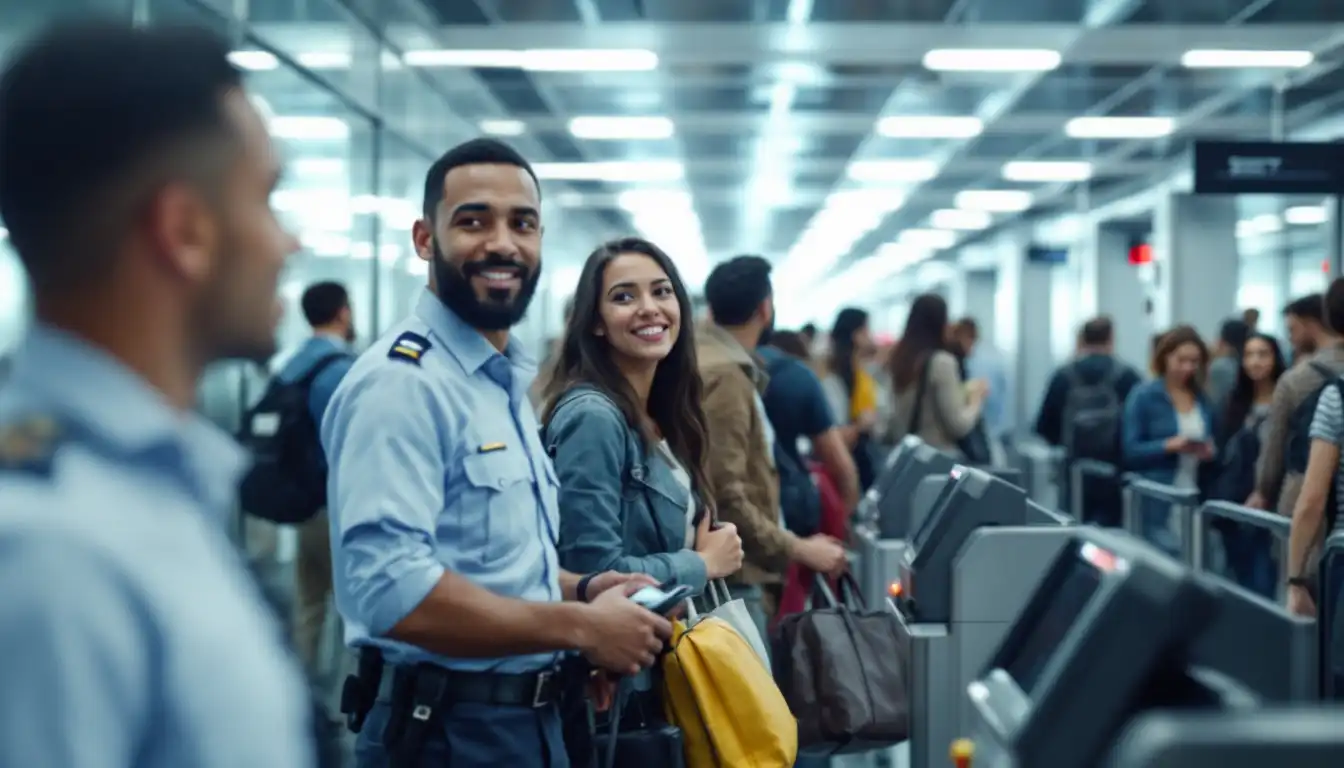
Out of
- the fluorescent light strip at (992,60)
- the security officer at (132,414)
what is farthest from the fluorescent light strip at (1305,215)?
the security officer at (132,414)

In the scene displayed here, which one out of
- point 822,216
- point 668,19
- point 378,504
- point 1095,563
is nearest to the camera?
point 1095,563

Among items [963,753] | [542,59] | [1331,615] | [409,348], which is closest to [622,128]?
[542,59]

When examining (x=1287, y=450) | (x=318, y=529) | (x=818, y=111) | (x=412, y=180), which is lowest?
(x=318, y=529)

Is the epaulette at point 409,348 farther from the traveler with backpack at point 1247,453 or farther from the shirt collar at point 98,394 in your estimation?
the traveler with backpack at point 1247,453

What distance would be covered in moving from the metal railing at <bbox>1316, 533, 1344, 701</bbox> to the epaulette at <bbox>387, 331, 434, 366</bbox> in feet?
8.15

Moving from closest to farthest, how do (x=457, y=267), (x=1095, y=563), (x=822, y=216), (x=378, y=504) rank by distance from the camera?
(x=1095, y=563)
(x=378, y=504)
(x=457, y=267)
(x=822, y=216)

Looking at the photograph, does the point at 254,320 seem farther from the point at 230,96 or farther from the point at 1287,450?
the point at 1287,450

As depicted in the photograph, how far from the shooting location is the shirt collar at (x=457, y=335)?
221 centimetres

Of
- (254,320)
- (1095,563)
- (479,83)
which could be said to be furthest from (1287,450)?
(479,83)

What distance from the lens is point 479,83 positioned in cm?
1101

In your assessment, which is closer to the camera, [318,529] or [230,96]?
[230,96]

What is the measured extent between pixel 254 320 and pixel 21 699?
305 mm

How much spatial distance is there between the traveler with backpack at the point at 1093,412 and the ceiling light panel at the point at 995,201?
8.56 meters

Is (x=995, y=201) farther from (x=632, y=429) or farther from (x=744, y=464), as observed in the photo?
(x=632, y=429)
